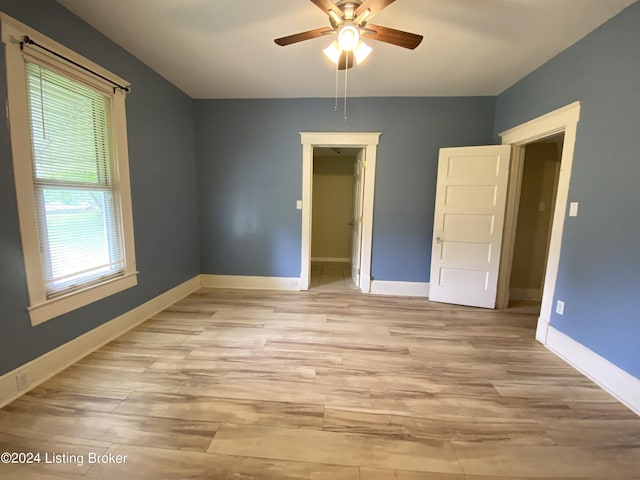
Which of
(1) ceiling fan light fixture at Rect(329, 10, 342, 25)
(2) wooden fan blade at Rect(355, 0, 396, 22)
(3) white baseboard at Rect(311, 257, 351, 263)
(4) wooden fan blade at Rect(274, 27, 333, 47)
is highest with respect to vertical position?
(1) ceiling fan light fixture at Rect(329, 10, 342, 25)

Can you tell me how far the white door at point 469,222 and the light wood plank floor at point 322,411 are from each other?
2.62 feet

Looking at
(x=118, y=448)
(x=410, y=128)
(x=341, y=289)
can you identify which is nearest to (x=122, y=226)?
(x=118, y=448)

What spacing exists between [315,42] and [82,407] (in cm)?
320

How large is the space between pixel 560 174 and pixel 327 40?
2.42 m

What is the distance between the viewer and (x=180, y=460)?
129cm

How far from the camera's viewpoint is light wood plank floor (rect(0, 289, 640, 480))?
1.28 m

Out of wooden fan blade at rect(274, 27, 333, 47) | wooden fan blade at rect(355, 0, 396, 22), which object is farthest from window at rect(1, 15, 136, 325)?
wooden fan blade at rect(355, 0, 396, 22)

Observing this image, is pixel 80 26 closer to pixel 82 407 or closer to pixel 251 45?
pixel 251 45

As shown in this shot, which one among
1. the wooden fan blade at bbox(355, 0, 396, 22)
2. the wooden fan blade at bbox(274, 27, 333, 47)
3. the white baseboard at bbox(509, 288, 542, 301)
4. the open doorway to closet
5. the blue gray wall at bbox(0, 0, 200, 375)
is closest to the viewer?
the wooden fan blade at bbox(355, 0, 396, 22)

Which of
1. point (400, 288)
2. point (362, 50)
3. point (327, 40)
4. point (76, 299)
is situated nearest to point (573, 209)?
point (400, 288)

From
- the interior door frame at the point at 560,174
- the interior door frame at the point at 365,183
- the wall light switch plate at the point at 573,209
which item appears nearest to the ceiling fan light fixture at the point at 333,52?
the interior door frame at the point at 365,183

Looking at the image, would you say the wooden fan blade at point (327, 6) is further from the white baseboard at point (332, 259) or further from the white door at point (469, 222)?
the white baseboard at point (332, 259)

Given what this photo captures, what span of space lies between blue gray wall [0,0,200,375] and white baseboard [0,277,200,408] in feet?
0.16

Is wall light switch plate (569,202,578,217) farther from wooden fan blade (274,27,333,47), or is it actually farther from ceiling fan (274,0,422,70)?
wooden fan blade (274,27,333,47)
